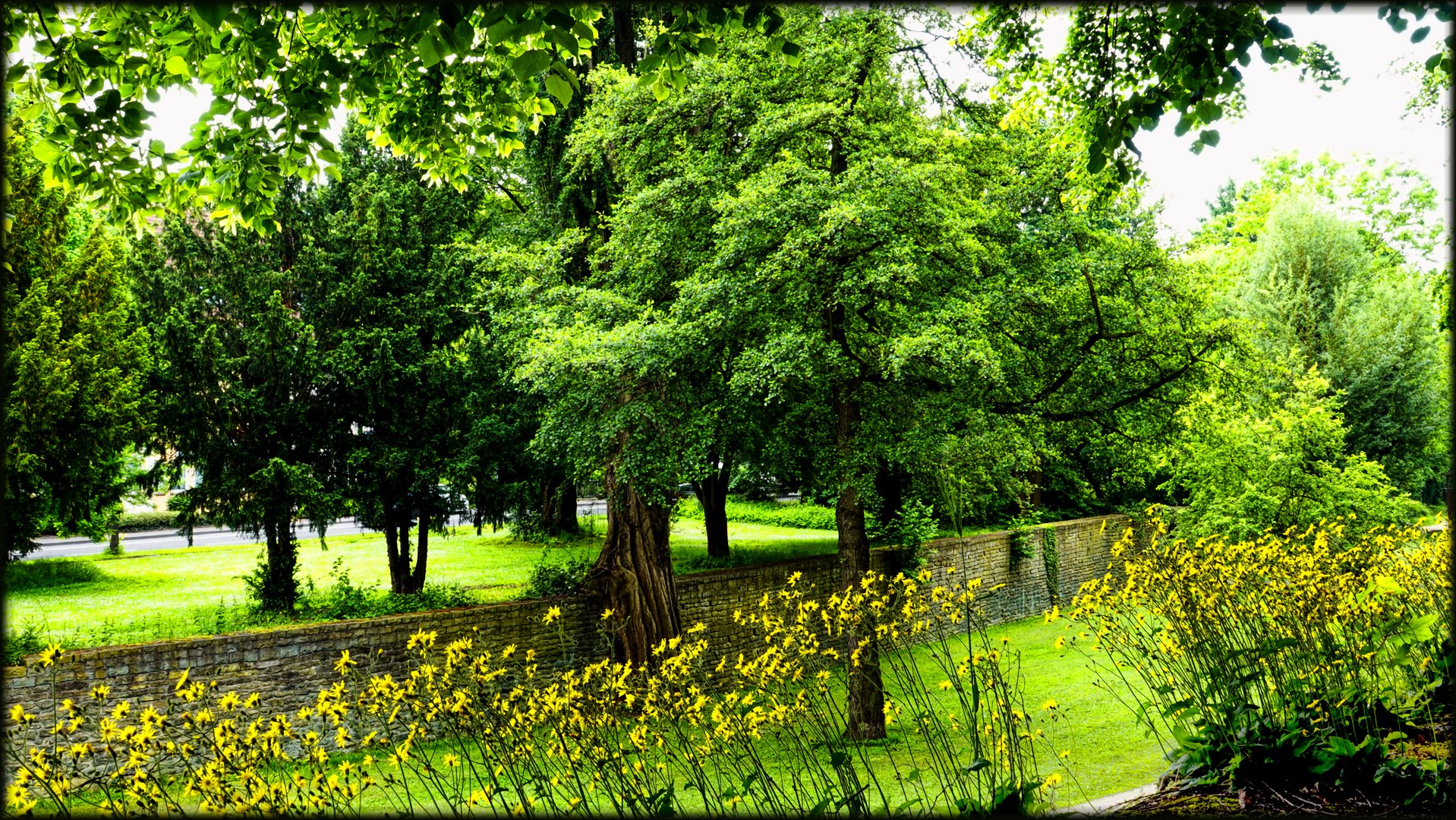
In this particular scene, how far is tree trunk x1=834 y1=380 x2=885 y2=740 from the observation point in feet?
33.4

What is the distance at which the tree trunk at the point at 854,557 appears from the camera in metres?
10.2

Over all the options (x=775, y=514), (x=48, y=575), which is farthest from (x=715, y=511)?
(x=48, y=575)

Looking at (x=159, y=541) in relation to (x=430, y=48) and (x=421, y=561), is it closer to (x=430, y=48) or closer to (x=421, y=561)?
(x=421, y=561)

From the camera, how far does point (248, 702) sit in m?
3.68

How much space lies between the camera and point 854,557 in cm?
1129

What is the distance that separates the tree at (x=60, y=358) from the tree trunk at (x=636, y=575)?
6.03 m

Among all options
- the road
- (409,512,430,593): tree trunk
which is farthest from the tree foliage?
the road

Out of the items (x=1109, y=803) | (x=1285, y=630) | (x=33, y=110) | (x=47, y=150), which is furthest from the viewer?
(x=1285, y=630)

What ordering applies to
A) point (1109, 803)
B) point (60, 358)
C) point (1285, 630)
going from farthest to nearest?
point (60, 358)
point (1285, 630)
point (1109, 803)

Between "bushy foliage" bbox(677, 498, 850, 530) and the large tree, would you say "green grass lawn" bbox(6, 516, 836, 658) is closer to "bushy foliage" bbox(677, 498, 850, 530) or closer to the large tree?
"bushy foliage" bbox(677, 498, 850, 530)

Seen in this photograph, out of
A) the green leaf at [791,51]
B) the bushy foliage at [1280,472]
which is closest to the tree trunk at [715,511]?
the bushy foliage at [1280,472]

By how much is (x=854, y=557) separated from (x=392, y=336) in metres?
7.27

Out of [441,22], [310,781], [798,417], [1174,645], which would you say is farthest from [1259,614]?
[798,417]

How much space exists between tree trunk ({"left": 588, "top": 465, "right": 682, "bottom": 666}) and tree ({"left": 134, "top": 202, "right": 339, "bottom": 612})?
3.90 meters
